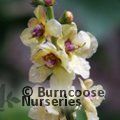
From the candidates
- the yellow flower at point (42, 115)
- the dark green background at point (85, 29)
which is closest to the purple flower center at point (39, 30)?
the yellow flower at point (42, 115)

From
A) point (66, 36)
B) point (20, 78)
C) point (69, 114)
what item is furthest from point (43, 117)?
point (20, 78)

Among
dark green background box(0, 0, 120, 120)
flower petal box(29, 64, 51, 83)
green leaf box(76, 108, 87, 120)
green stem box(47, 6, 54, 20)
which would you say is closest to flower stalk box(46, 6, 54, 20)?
green stem box(47, 6, 54, 20)

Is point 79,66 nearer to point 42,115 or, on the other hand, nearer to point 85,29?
point 42,115

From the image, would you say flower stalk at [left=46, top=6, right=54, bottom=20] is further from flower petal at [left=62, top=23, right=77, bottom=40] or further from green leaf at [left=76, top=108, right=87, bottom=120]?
green leaf at [left=76, top=108, right=87, bottom=120]

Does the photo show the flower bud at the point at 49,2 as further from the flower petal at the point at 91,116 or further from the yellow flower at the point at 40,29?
the flower petal at the point at 91,116

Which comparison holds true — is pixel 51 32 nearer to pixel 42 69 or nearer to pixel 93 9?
pixel 42 69

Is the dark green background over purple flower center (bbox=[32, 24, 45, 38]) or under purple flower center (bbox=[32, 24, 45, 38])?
over

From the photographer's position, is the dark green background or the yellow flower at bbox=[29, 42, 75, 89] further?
the dark green background

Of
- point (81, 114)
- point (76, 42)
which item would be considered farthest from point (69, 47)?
point (81, 114)
